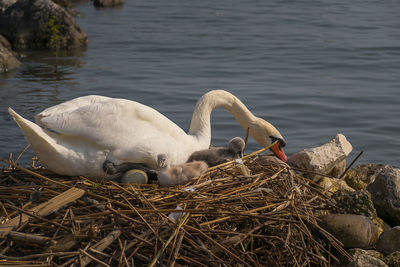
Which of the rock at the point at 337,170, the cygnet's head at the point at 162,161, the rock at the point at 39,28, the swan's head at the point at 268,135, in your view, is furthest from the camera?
the rock at the point at 39,28

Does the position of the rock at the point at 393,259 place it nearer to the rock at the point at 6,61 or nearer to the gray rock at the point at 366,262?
the gray rock at the point at 366,262

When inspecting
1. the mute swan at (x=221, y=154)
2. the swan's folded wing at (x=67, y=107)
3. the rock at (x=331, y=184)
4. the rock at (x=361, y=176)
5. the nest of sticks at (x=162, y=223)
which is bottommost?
the rock at (x=361, y=176)

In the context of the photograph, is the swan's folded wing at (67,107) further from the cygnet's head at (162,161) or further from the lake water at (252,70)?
the lake water at (252,70)

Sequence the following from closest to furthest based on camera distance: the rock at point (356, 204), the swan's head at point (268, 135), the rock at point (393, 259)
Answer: the rock at point (393, 259)
the rock at point (356, 204)
the swan's head at point (268, 135)

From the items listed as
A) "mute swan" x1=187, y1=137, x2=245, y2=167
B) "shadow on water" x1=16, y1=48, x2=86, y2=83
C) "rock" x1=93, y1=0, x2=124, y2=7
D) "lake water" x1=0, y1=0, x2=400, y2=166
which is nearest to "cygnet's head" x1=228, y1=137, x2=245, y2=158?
"mute swan" x1=187, y1=137, x2=245, y2=167

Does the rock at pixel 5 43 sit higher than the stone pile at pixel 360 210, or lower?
lower

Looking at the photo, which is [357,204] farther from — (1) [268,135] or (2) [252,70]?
(2) [252,70]

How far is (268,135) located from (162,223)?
283 cm

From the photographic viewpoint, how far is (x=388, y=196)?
6.96 meters

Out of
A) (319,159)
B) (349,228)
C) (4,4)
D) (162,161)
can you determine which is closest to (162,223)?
(162,161)

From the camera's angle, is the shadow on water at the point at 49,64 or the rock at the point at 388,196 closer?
the rock at the point at 388,196

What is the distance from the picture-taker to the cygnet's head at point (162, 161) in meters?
5.89

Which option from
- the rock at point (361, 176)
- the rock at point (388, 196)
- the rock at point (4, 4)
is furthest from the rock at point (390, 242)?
the rock at point (4, 4)

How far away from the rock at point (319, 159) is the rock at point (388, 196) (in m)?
0.63
